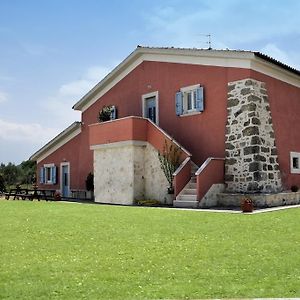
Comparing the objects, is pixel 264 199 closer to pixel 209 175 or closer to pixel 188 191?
pixel 209 175

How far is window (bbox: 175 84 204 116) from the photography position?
64.2 ft

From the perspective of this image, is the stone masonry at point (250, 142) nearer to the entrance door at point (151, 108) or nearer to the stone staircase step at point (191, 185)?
the stone staircase step at point (191, 185)

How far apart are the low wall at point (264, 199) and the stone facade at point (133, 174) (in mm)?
2704

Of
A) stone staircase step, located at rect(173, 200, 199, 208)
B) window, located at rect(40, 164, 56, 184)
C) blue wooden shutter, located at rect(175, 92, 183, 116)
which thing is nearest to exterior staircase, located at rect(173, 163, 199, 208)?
stone staircase step, located at rect(173, 200, 199, 208)

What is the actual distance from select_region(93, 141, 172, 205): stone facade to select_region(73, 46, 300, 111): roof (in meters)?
4.58

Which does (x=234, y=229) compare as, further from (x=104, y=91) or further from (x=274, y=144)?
(x=104, y=91)

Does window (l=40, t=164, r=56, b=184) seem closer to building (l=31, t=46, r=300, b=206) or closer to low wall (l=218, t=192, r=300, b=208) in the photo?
building (l=31, t=46, r=300, b=206)

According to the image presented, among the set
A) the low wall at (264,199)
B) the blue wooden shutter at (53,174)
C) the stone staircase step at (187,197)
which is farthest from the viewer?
A: the blue wooden shutter at (53,174)

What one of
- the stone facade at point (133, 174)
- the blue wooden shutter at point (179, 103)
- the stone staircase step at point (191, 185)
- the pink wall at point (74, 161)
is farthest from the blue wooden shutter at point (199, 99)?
the pink wall at point (74, 161)

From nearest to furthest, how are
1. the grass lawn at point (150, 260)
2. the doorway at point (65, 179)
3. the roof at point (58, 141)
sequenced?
the grass lawn at point (150, 260)
the roof at point (58, 141)
the doorway at point (65, 179)

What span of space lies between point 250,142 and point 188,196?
10.8 feet

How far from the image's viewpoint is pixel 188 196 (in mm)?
17219

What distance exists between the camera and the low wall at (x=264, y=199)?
52.2ft

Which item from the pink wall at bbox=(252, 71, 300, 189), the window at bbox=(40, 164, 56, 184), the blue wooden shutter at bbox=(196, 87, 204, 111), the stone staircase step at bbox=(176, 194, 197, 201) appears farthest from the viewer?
the window at bbox=(40, 164, 56, 184)
